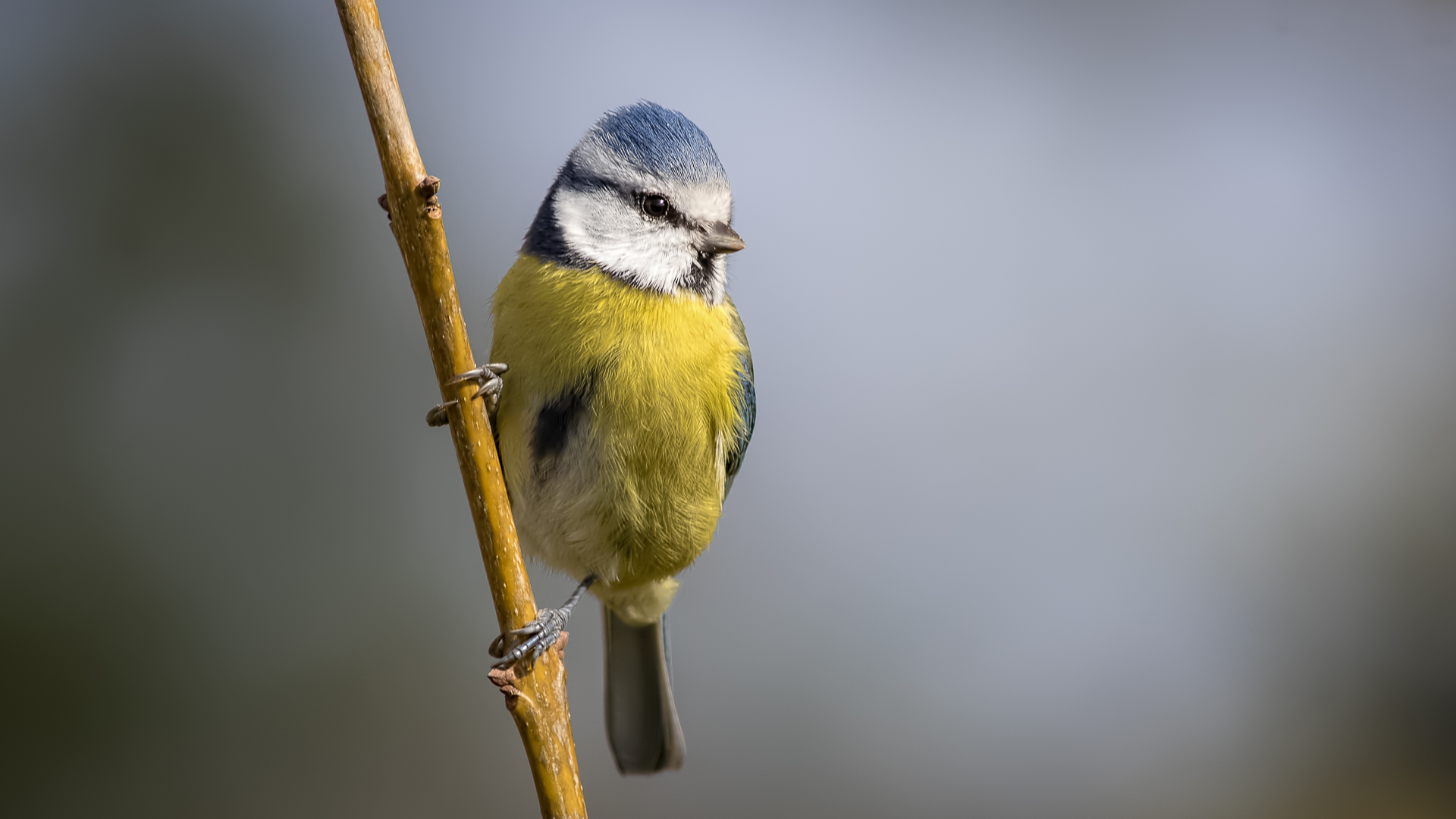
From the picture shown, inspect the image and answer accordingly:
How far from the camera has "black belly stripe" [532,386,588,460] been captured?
70cm

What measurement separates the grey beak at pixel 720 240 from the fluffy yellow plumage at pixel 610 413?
0.05 m

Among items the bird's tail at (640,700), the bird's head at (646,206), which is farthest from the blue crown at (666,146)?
the bird's tail at (640,700)

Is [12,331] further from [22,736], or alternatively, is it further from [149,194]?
[22,736]

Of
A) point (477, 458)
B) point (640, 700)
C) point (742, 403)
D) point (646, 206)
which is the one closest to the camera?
point (477, 458)

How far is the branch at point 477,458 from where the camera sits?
0.52m

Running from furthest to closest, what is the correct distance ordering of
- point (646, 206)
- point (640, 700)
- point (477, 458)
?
point (640, 700), point (646, 206), point (477, 458)

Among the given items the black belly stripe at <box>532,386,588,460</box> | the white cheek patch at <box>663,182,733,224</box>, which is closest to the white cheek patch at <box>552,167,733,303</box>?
the white cheek patch at <box>663,182,733,224</box>

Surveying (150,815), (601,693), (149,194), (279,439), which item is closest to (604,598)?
(601,693)

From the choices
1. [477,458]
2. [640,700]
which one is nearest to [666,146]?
[477,458]

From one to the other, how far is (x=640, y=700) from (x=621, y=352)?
473 millimetres

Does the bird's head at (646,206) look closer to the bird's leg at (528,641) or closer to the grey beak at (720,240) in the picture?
the grey beak at (720,240)

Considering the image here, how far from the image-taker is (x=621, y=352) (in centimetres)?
69

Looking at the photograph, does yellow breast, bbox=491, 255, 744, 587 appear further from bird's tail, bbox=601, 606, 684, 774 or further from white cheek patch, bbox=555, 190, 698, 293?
bird's tail, bbox=601, 606, 684, 774

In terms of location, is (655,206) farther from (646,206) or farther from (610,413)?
(610,413)
